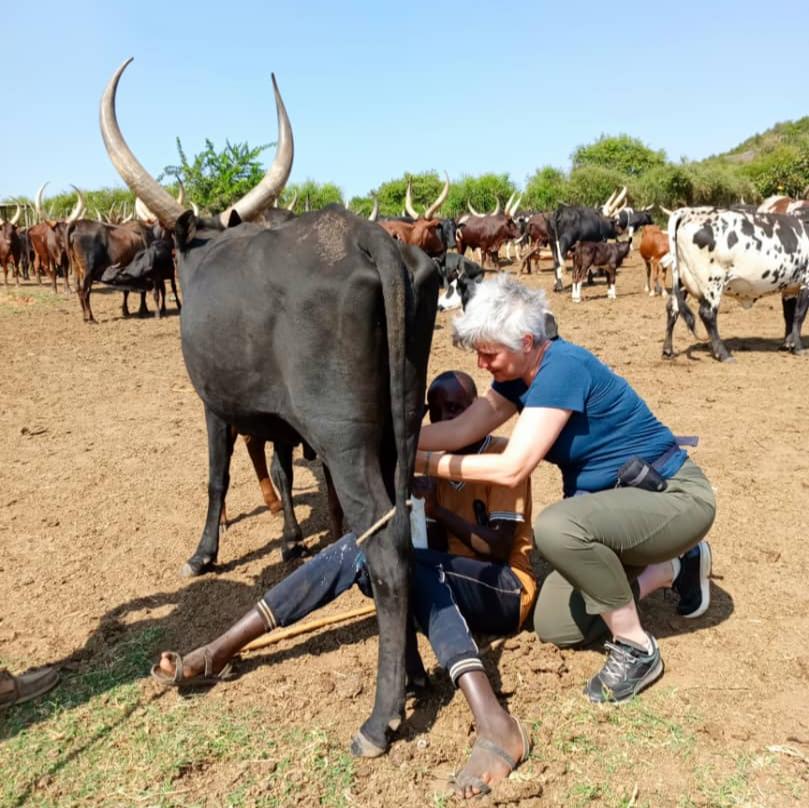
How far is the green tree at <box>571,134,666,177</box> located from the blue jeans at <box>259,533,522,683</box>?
152 ft

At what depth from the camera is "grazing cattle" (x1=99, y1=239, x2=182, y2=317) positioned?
14.2m

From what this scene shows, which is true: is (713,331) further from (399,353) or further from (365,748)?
(365,748)

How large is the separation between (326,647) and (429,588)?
78cm

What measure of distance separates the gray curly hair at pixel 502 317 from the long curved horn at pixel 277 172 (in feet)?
4.20

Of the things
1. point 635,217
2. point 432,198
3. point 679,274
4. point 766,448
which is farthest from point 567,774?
point 432,198

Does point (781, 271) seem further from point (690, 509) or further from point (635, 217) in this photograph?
point (635, 217)

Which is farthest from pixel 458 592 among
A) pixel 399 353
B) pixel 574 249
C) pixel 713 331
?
pixel 574 249

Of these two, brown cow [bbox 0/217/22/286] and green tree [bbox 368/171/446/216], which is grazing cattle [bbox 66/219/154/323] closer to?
brown cow [bbox 0/217/22/286]

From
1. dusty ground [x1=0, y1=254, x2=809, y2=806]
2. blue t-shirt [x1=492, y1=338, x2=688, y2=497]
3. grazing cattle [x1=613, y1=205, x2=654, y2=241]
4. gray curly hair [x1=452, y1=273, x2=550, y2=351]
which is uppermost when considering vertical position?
grazing cattle [x1=613, y1=205, x2=654, y2=241]

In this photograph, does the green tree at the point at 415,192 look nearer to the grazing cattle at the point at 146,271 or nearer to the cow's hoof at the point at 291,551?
the grazing cattle at the point at 146,271

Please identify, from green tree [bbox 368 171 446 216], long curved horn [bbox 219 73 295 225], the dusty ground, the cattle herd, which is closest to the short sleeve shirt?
the dusty ground

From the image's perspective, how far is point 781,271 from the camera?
9078mm

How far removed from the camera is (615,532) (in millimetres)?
2850

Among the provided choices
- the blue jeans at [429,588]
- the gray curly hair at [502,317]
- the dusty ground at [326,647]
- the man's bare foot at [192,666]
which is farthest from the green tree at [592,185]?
the man's bare foot at [192,666]
